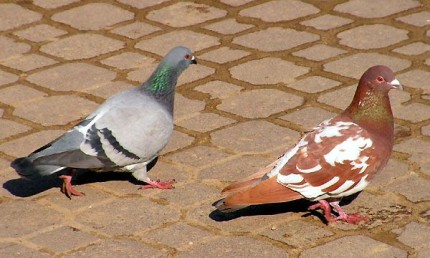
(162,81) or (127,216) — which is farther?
(162,81)

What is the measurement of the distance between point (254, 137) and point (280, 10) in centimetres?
233

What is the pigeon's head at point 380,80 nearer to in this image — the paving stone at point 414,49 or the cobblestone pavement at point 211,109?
the cobblestone pavement at point 211,109

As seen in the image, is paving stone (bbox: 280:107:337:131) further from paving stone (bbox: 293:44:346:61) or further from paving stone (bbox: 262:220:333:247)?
paving stone (bbox: 262:220:333:247)

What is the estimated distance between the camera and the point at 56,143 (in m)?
6.34

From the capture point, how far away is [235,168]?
6754 mm

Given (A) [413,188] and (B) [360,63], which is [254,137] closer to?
(A) [413,188]

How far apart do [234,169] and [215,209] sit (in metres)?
0.54

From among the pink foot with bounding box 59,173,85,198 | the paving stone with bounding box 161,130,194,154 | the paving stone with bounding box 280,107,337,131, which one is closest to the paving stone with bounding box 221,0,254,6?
the paving stone with bounding box 280,107,337,131

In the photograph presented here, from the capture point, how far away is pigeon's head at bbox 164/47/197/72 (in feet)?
22.2

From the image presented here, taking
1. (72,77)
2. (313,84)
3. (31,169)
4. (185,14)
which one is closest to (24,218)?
(31,169)

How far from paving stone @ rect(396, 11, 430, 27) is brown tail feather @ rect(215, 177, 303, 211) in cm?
340

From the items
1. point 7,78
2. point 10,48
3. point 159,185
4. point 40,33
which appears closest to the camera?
point 159,185

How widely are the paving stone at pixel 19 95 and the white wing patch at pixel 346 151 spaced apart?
267 centimetres

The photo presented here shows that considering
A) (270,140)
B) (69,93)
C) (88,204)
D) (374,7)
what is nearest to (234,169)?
(270,140)
